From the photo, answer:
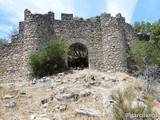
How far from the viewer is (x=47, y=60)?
17.9 meters

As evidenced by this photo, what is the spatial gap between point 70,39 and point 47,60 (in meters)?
2.77

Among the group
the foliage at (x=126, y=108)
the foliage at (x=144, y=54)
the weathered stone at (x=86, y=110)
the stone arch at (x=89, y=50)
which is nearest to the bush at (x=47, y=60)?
the stone arch at (x=89, y=50)

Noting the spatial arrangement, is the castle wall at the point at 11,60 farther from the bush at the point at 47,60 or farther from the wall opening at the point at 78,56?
the wall opening at the point at 78,56

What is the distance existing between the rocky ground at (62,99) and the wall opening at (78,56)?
5.57 metres

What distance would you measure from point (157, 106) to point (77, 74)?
16.9 feet

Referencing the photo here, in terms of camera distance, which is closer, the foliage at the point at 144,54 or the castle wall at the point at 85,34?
the foliage at the point at 144,54

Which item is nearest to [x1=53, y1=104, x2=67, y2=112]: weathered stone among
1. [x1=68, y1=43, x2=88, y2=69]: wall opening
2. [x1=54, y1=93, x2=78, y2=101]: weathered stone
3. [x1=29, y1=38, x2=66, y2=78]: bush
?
[x1=54, y1=93, x2=78, y2=101]: weathered stone

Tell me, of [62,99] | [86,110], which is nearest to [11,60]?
[62,99]

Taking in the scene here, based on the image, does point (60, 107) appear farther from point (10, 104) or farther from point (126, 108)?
point (126, 108)

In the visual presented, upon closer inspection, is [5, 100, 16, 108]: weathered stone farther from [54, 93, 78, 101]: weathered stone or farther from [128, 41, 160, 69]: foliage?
[128, 41, 160, 69]: foliage

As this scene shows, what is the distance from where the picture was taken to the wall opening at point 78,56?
859 inches

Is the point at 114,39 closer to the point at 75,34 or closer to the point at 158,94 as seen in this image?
the point at 75,34

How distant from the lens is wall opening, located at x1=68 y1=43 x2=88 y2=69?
2183 centimetres

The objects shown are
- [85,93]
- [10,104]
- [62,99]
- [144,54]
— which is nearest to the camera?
[10,104]
